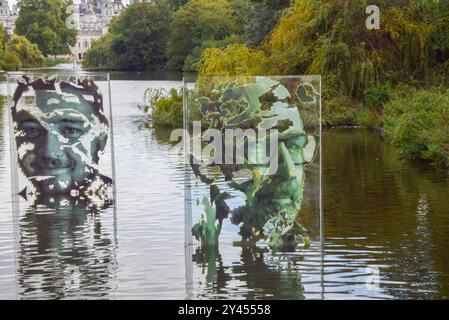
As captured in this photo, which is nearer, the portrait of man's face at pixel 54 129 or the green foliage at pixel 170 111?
the portrait of man's face at pixel 54 129

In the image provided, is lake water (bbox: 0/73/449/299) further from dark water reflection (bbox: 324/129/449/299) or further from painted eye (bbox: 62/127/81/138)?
painted eye (bbox: 62/127/81/138)

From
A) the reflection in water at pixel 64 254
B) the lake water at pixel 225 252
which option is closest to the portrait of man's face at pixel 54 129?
the reflection in water at pixel 64 254

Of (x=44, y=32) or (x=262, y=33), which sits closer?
(x=262, y=33)

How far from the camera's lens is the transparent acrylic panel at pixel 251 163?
11.0 m

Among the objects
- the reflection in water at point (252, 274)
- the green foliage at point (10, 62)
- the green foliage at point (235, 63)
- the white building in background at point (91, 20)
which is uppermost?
the white building in background at point (91, 20)

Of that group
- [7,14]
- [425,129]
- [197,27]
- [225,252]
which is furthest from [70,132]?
[7,14]

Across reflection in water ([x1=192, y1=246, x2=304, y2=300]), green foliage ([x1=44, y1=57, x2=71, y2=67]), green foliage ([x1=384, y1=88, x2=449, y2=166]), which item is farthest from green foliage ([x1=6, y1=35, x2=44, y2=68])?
reflection in water ([x1=192, y1=246, x2=304, y2=300])

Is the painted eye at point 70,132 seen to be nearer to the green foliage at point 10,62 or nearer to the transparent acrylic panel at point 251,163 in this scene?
the transparent acrylic panel at point 251,163

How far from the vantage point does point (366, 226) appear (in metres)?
13.7

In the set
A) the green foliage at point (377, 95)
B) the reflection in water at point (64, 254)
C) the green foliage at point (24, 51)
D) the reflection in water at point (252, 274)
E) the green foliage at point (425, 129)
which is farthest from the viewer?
the green foliage at point (24, 51)

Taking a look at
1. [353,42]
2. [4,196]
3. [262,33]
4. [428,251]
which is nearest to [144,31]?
[262,33]

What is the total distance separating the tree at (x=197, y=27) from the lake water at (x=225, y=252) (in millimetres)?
53255
